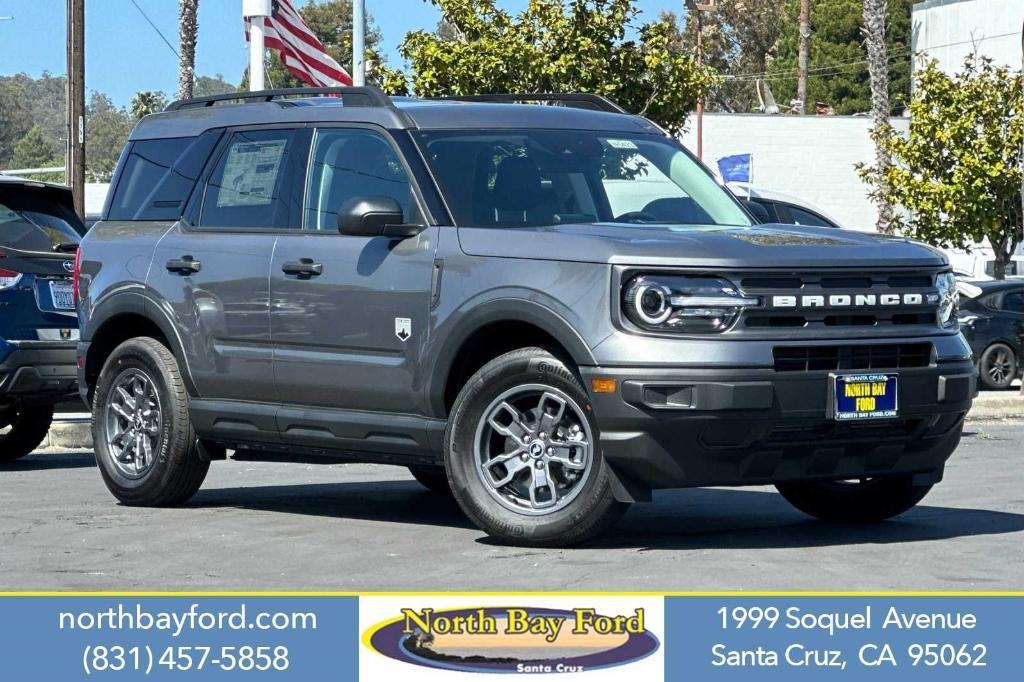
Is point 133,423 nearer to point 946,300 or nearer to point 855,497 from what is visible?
point 855,497

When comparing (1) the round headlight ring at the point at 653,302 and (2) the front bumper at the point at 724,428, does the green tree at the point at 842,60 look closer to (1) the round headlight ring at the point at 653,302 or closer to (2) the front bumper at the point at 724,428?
(2) the front bumper at the point at 724,428

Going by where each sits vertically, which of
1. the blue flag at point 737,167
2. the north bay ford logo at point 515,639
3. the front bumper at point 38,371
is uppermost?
the blue flag at point 737,167

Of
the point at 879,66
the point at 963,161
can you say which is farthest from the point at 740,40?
the point at 963,161

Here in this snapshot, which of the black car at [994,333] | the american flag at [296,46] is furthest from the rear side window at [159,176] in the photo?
the black car at [994,333]

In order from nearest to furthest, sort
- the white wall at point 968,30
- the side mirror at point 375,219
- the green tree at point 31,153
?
1. the side mirror at point 375,219
2. the white wall at point 968,30
3. the green tree at point 31,153

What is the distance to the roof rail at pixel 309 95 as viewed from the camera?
8.88 metres

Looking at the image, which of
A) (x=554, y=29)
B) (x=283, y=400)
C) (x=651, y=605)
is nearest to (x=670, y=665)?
(x=651, y=605)

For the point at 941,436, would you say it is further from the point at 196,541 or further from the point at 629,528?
the point at 196,541

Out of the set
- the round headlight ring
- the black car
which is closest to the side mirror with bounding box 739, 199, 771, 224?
the round headlight ring

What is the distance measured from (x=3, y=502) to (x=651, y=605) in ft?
18.6

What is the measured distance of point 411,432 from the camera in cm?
829

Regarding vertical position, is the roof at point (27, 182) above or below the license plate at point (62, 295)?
above

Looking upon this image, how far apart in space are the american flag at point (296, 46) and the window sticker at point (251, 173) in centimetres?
945

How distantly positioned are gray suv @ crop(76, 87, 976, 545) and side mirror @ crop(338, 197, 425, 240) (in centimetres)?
2
